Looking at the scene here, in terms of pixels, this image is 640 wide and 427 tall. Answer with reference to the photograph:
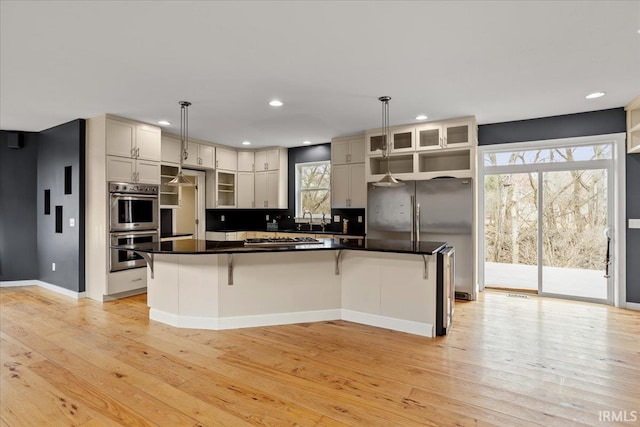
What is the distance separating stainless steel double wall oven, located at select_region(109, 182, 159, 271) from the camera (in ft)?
15.4

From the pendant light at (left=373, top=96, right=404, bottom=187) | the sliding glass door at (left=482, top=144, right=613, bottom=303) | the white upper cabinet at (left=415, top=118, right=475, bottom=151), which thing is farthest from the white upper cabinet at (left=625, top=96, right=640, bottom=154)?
the pendant light at (left=373, top=96, right=404, bottom=187)

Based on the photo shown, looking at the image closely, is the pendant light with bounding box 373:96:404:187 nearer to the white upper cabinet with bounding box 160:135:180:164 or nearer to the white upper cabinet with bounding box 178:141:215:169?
the white upper cabinet with bounding box 178:141:215:169

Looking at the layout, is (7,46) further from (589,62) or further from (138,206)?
(589,62)

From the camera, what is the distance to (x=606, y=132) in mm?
4449

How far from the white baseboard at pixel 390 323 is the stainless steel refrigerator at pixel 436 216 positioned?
1.46m

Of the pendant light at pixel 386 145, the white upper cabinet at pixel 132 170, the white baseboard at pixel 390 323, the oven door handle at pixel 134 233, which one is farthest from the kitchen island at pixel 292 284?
the white upper cabinet at pixel 132 170

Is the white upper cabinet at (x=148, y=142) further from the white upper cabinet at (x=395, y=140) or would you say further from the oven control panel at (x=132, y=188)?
the white upper cabinet at (x=395, y=140)

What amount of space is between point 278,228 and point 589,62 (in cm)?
552

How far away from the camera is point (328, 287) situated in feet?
12.7

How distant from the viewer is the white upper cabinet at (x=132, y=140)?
4648mm

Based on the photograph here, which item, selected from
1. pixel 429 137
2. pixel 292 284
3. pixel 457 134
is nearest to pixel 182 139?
pixel 292 284

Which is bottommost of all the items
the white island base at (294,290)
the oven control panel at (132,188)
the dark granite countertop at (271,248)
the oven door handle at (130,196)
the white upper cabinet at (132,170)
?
the white island base at (294,290)

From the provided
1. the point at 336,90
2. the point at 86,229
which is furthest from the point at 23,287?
the point at 336,90

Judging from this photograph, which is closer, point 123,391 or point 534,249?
point 123,391
